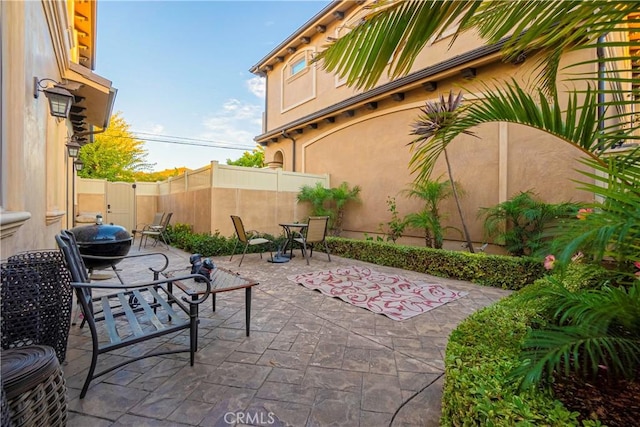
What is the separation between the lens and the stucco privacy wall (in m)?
7.66

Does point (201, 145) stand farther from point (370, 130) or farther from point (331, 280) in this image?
point (331, 280)

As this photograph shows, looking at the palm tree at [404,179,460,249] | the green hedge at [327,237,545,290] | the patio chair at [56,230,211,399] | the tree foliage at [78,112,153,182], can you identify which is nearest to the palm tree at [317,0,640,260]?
the patio chair at [56,230,211,399]

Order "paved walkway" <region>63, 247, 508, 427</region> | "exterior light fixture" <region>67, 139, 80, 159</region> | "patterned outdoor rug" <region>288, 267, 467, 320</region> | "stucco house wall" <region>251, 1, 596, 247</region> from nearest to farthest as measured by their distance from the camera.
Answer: "paved walkway" <region>63, 247, 508, 427</region> → "patterned outdoor rug" <region>288, 267, 467, 320</region> → "stucco house wall" <region>251, 1, 596, 247</region> → "exterior light fixture" <region>67, 139, 80, 159</region>

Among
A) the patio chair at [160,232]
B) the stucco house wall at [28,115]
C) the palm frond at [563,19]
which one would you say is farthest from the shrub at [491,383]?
the patio chair at [160,232]

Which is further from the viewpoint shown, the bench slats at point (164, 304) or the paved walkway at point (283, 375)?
the bench slats at point (164, 304)

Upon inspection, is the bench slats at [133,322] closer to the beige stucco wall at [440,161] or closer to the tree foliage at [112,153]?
the beige stucco wall at [440,161]

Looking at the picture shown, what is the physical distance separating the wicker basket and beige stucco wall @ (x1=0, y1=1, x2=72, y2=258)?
0.29m

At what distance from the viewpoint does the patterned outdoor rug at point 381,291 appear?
356 centimetres

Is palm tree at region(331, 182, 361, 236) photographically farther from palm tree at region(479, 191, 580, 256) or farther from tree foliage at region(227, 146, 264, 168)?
tree foliage at region(227, 146, 264, 168)

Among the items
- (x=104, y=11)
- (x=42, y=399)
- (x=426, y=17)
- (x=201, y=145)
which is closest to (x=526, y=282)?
(x=426, y=17)

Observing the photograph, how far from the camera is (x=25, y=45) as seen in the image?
2295 millimetres

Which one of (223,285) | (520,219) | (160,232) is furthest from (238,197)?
(520,219)

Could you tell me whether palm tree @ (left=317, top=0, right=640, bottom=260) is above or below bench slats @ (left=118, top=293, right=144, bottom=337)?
above

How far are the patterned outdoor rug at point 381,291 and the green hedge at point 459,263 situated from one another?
2.53 feet
